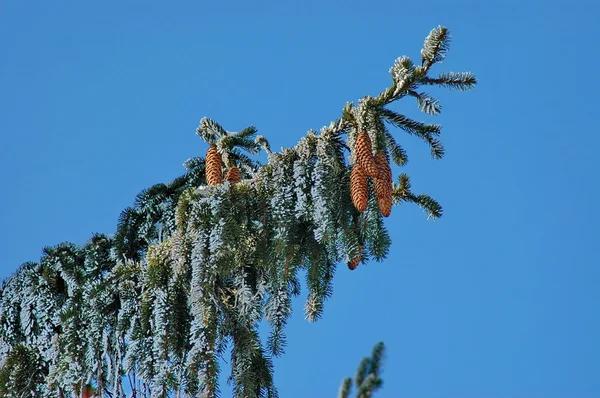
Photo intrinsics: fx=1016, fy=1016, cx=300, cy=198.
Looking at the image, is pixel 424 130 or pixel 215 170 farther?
pixel 215 170

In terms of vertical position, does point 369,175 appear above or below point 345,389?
above

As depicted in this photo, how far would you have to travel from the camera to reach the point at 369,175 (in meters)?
4.38

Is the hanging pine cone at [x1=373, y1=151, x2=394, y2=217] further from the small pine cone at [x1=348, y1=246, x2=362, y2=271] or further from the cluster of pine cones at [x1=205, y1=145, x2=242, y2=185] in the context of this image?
the cluster of pine cones at [x1=205, y1=145, x2=242, y2=185]

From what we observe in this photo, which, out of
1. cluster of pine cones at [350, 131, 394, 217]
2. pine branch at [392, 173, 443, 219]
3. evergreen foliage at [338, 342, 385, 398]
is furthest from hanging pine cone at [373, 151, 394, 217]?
evergreen foliage at [338, 342, 385, 398]

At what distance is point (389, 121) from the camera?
180 inches

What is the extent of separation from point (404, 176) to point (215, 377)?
141cm

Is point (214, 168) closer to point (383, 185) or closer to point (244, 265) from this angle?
point (244, 265)

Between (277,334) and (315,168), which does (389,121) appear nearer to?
(315,168)

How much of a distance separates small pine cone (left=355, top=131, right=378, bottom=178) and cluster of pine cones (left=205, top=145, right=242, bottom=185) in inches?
A: 36.8

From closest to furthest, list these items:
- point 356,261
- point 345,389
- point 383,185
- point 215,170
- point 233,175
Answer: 1. point 345,389
2. point 383,185
3. point 356,261
4. point 233,175
5. point 215,170

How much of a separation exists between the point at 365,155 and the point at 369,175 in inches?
3.5

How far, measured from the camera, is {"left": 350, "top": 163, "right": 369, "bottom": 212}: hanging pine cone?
14.3 feet

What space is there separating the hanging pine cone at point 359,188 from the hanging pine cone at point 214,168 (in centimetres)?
105

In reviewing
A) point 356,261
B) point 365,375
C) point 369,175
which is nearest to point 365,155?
point 369,175
